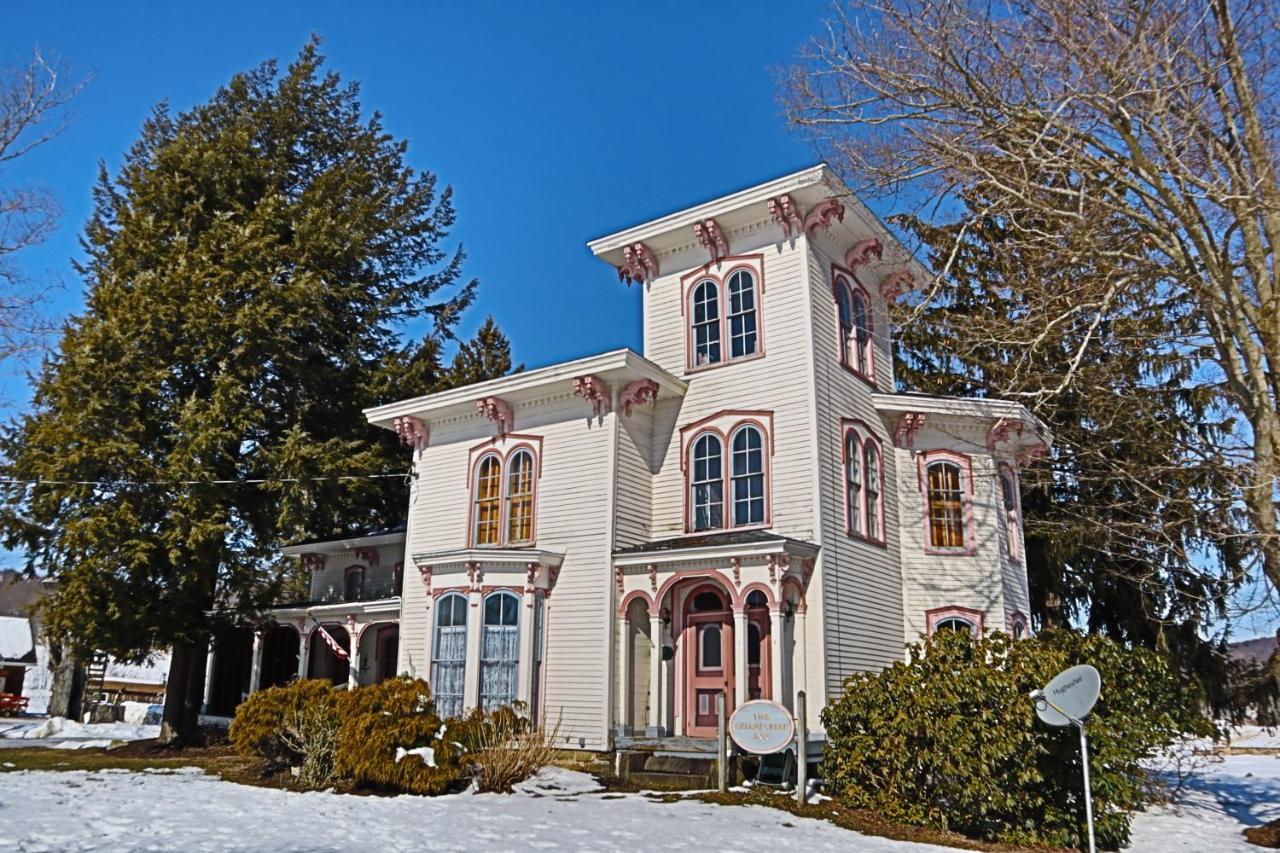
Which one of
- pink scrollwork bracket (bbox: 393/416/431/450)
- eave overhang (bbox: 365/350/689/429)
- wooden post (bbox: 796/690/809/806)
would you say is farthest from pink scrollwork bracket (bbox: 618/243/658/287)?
wooden post (bbox: 796/690/809/806)

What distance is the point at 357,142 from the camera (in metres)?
28.9

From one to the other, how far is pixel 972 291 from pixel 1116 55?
13.8 meters

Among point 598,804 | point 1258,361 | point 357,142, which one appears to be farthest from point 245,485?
point 1258,361

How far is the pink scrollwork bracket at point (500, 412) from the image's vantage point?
64.5 ft

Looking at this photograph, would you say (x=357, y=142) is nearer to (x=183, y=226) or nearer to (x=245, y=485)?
(x=183, y=226)

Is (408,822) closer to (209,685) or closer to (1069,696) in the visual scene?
(1069,696)

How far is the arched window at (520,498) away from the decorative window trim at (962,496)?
778cm

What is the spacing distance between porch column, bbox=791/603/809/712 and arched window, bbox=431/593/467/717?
6.15 meters

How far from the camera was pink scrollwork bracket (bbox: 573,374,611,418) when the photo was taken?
18078 mm

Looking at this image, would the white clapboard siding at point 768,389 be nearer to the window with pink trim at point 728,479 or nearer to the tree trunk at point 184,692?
the window with pink trim at point 728,479

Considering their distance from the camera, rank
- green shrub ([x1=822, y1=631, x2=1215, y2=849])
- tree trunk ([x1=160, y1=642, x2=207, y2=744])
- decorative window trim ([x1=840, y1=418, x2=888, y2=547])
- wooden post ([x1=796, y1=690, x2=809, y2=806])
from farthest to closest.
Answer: tree trunk ([x1=160, y1=642, x2=207, y2=744]), decorative window trim ([x1=840, y1=418, x2=888, y2=547]), wooden post ([x1=796, y1=690, x2=809, y2=806]), green shrub ([x1=822, y1=631, x2=1215, y2=849])

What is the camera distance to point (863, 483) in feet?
59.6

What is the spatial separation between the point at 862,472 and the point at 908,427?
200 centimetres

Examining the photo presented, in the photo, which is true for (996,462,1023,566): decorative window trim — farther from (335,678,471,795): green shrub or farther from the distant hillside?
(335,678,471,795): green shrub
